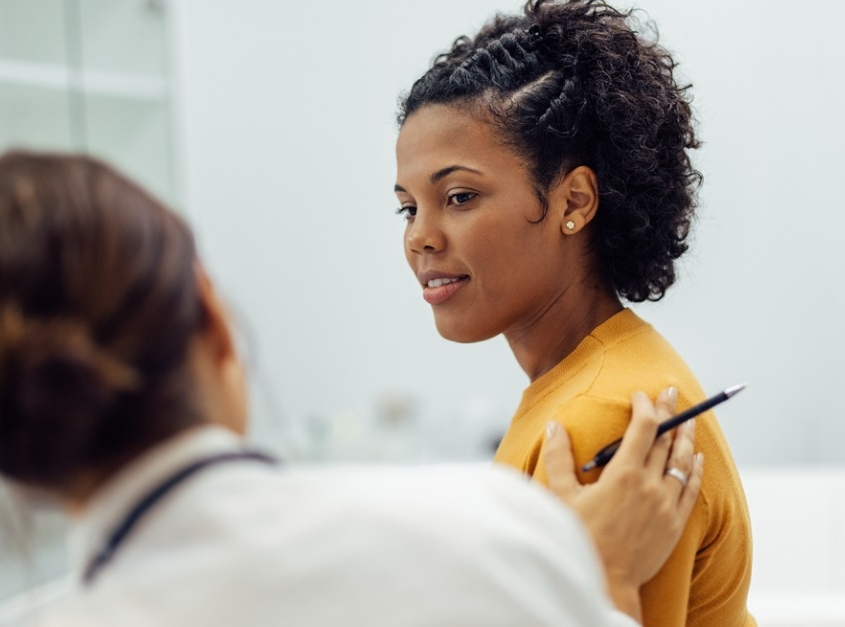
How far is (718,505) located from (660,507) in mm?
107

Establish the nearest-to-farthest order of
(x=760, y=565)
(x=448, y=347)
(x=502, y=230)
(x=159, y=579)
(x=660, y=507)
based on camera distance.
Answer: (x=159, y=579), (x=660, y=507), (x=502, y=230), (x=760, y=565), (x=448, y=347)

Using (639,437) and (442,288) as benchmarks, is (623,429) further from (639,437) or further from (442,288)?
(442,288)

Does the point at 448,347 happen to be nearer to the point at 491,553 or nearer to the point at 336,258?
the point at 336,258

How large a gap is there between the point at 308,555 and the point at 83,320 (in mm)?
196

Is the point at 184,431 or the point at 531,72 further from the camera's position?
the point at 531,72


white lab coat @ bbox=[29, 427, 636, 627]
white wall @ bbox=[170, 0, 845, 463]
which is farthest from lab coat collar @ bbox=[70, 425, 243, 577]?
white wall @ bbox=[170, 0, 845, 463]

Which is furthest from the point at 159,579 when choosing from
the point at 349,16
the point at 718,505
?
the point at 349,16

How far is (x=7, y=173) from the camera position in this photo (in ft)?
2.20

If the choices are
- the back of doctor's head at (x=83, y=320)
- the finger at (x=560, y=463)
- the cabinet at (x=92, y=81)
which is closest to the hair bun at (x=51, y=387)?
the back of doctor's head at (x=83, y=320)

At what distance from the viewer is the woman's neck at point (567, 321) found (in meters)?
1.21

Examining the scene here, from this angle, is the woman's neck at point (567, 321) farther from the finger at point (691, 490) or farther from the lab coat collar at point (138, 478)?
the lab coat collar at point (138, 478)

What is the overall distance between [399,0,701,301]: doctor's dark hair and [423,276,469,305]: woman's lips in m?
0.14

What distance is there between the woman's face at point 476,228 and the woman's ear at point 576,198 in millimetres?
14

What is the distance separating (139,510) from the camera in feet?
2.18
